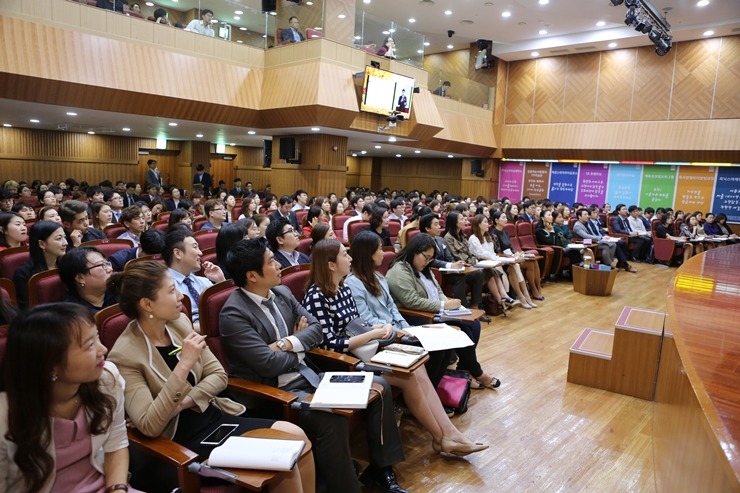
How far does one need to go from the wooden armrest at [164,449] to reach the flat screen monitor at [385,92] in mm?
8884

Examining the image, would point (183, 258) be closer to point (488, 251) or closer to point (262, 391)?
point (262, 391)

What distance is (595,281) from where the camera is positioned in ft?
23.4

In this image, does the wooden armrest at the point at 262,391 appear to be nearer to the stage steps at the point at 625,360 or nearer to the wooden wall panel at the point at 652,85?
the stage steps at the point at 625,360

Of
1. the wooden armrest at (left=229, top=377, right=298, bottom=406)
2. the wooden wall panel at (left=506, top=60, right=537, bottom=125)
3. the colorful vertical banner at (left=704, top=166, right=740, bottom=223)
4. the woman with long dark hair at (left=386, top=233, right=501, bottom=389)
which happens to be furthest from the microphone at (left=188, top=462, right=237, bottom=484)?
the wooden wall panel at (left=506, top=60, right=537, bottom=125)

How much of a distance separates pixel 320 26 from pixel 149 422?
9.29 metres

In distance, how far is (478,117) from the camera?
49.5 ft

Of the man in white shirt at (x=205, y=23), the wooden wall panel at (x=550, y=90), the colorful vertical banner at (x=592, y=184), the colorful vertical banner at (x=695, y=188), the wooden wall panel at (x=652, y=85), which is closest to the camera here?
the man in white shirt at (x=205, y=23)

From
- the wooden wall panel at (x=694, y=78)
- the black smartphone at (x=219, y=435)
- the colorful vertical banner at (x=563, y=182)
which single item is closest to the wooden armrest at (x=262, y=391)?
the black smartphone at (x=219, y=435)

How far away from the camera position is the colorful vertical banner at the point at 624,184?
13.7m

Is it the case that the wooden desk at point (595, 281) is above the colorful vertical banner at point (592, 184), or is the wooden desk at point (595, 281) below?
below

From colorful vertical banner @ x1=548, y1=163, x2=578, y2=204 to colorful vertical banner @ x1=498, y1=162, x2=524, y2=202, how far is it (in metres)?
1.02

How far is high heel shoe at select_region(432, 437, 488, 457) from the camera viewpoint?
2.72 m

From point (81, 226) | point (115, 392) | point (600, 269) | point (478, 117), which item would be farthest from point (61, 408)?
point (478, 117)

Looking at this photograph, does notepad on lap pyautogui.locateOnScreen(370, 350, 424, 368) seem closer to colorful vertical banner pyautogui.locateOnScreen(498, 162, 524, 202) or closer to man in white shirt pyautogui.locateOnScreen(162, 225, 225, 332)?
man in white shirt pyautogui.locateOnScreen(162, 225, 225, 332)
